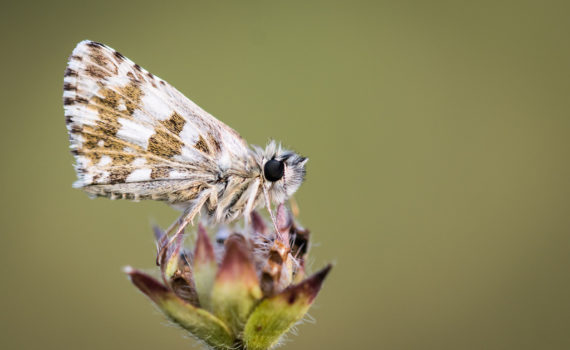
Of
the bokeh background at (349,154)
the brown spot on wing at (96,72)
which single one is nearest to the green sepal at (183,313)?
the brown spot on wing at (96,72)

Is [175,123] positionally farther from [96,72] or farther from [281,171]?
[281,171]

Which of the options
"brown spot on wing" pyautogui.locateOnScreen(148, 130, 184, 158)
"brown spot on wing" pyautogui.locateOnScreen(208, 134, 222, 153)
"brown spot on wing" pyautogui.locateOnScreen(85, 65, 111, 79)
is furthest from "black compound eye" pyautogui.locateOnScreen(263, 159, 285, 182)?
"brown spot on wing" pyautogui.locateOnScreen(85, 65, 111, 79)

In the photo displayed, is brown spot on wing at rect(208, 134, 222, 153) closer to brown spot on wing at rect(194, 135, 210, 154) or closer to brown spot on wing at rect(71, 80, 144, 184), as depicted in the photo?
brown spot on wing at rect(194, 135, 210, 154)

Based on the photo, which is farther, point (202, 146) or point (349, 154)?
point (349, 154)

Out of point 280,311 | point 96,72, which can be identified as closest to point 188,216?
point 280,311

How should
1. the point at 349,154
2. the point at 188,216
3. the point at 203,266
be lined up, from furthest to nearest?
the point at 349,154 < the point at 188,216 < the point at 203,266

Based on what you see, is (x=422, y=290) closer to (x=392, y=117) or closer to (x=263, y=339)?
(x=392, y=117)

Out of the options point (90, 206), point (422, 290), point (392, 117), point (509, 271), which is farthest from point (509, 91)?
point (90, 206)
